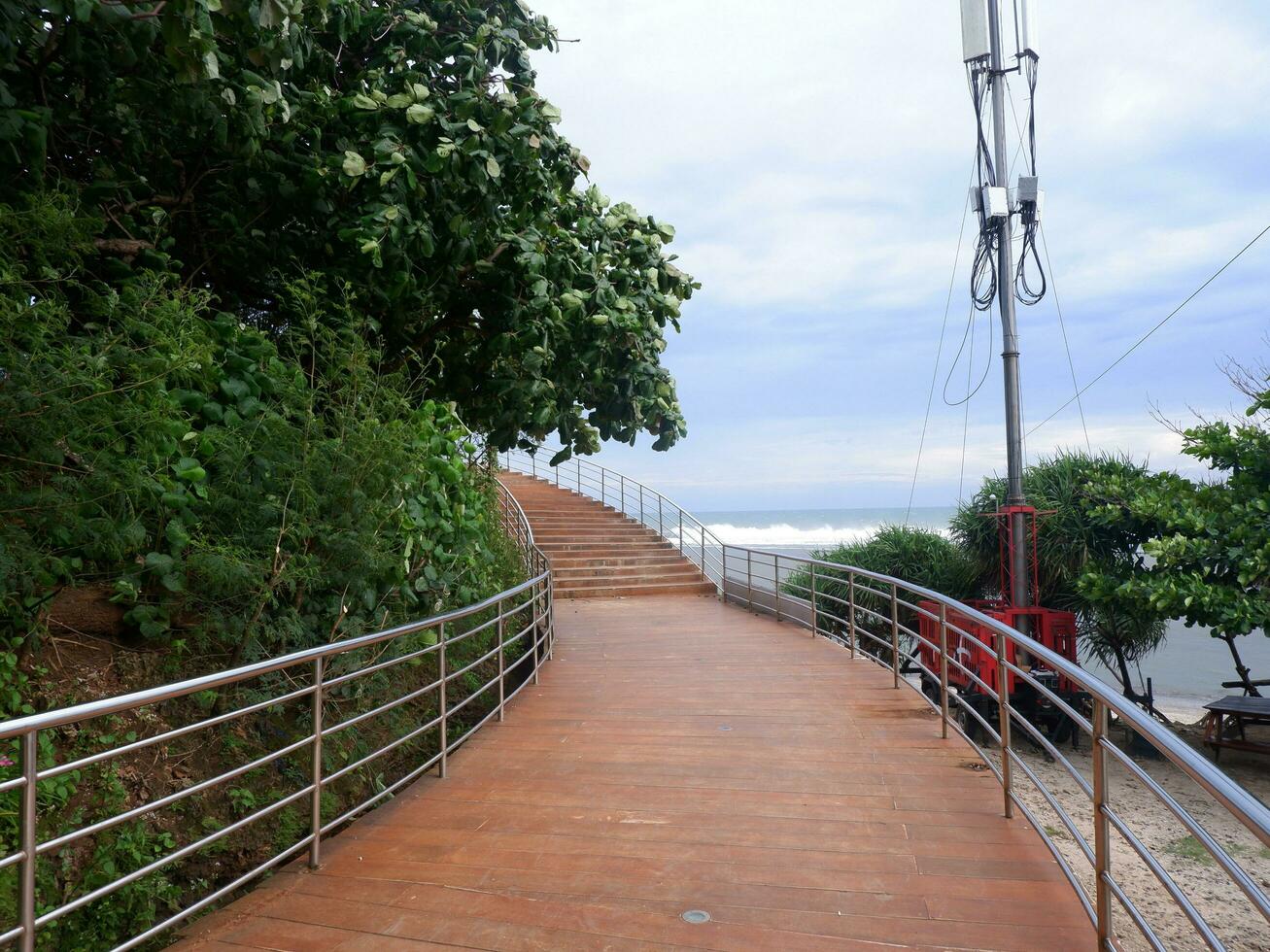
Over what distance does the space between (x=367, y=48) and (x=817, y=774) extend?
598 centimetres

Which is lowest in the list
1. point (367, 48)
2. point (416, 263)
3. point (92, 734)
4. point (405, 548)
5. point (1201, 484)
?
point (92, 734)

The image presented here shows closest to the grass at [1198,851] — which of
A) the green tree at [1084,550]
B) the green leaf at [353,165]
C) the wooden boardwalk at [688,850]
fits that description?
the green tree at [1084,550]

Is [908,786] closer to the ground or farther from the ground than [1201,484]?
closer to the ground

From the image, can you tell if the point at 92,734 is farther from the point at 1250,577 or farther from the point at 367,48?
the point at 1250,577

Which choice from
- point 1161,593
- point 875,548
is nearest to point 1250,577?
point 1161,593

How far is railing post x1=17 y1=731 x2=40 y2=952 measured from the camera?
2.15 meters

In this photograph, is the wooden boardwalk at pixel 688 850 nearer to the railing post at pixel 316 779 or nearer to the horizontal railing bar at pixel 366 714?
the railing post at pixel 316 779

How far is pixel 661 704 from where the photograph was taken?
21.1ft

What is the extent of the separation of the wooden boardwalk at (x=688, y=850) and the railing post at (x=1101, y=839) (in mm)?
176

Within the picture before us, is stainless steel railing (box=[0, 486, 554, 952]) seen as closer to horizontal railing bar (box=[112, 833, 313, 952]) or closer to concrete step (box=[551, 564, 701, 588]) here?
horizontal railing bar (box=[112, 833, 313, 952])

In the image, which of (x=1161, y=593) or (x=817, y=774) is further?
(x=1161, y=593)

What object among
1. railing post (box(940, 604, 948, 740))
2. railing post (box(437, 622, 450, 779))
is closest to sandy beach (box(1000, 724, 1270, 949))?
railing post (box(940, 604, 948, 740))

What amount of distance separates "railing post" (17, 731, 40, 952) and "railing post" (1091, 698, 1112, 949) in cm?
289

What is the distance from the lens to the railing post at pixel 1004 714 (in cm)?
373
